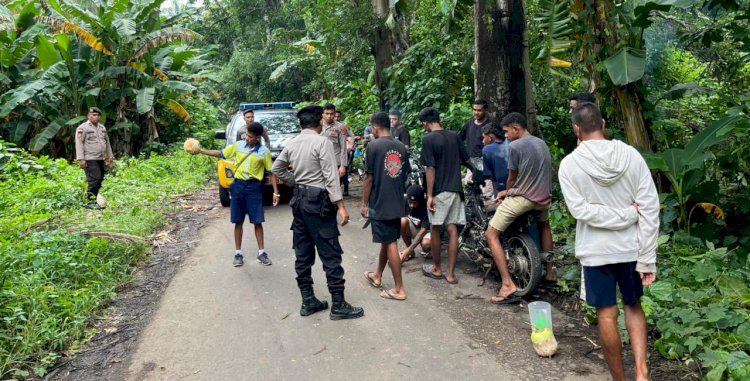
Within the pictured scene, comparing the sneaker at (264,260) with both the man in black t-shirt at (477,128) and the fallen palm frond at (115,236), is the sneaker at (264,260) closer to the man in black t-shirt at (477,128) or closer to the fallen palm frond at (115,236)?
the fallen palm frond at (115,236)

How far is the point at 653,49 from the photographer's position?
45.9ft

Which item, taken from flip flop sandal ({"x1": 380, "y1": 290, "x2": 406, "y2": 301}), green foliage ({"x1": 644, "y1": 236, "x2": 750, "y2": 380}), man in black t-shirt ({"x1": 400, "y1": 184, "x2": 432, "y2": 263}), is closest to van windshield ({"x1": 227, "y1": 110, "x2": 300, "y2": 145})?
man in black t-shirt ({"x1": 400, "y1": 184, "x2": 432, "y2": 263})

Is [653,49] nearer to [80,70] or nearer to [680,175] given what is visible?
[680,175]

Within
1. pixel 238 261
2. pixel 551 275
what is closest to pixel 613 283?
pixel 551 275

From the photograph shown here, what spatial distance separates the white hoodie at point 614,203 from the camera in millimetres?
3650

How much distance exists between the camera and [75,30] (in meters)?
15.4

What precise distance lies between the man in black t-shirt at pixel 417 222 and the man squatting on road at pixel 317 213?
64.3 inches

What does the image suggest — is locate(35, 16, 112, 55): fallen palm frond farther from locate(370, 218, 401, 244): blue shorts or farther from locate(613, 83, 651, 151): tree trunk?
locate(613, 83, 651, 151): tree trunk

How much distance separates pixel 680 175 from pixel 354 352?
149 inches

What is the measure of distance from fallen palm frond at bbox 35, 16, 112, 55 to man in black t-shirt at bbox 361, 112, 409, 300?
12.7 metres

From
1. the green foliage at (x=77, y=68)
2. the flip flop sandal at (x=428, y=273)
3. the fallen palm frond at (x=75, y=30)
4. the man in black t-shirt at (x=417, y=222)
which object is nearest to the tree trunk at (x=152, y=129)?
the green foliage at (x=77, y=68)

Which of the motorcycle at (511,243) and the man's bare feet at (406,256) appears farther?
the man's bare feet at (406,256)

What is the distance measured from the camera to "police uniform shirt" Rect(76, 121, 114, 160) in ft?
34.0

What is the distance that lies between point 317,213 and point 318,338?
1132mm
